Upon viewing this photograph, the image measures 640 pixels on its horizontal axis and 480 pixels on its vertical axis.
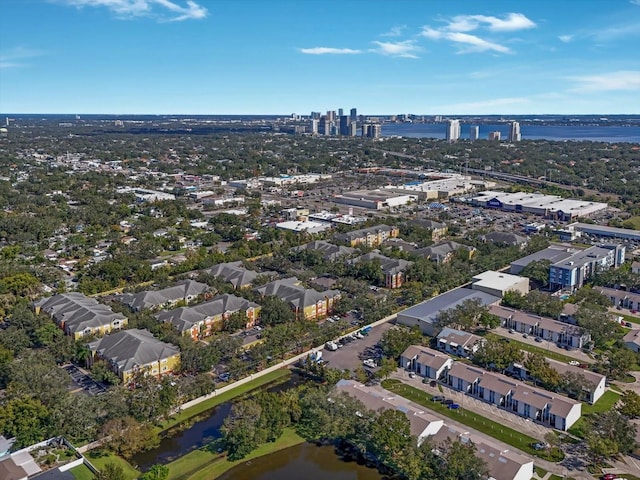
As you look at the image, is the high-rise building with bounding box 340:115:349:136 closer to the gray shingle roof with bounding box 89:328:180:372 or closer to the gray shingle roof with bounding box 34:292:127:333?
the gray shingle roof with bounding box 34:292:127:333

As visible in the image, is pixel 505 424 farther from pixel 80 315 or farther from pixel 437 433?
pixel 80 315

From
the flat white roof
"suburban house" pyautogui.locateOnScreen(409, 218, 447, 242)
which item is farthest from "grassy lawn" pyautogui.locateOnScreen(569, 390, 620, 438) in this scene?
"suburban house" pyautogui.locateOnScreen(409, 218, 447, 242)

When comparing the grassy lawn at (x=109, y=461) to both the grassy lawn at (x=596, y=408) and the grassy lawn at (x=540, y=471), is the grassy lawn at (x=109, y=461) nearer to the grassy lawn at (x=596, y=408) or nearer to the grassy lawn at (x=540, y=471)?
the grassy lawn at (x=540, y=471)

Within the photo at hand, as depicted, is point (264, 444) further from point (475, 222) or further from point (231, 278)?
point (475, 222)

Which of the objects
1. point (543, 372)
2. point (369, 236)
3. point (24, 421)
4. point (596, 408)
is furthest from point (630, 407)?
point (369, 236)

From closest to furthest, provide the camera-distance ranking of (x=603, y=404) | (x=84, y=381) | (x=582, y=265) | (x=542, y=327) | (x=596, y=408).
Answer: (x=596, y=408) < (x=603, y=404) < (x=84, y=381) < (x=542, y=327) < (x=582, y=265)

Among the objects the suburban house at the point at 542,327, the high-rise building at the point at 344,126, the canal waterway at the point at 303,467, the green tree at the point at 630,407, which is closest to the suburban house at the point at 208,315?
the canal waterway at the point at 303,467
